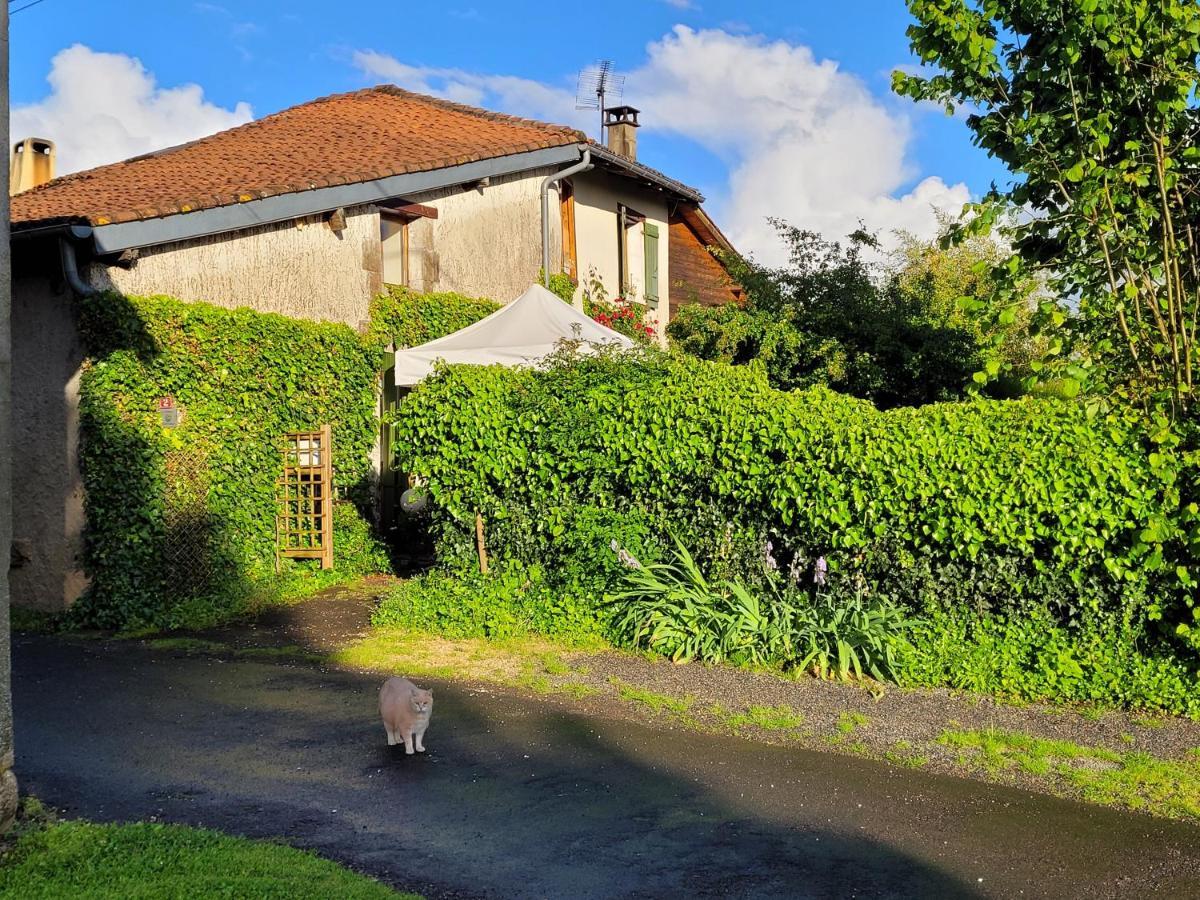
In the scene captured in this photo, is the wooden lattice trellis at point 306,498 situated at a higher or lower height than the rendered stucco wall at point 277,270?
lower

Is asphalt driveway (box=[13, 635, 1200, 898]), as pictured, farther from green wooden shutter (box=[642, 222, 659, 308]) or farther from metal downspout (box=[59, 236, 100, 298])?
green wooden shutter (box=[642, 222, 659, 308])

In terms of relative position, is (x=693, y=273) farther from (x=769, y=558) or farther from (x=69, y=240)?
(x=769, y=558)

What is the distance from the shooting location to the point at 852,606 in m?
8.37

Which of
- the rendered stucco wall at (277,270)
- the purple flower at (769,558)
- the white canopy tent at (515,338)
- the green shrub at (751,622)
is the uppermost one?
the rendered stucco wall at (277,270)

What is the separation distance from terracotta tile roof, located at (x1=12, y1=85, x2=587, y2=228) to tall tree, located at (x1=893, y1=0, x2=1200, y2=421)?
296 inches

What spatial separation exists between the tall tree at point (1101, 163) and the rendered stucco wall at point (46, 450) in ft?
27.7

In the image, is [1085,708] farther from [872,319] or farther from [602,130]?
[602,130]

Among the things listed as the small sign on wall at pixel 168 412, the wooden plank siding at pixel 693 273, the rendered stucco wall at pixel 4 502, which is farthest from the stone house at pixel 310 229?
the rendered stucco wall at pixel 4 502

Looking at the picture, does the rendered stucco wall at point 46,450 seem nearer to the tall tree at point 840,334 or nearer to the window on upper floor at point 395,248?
the window on upper floor at point 395,248

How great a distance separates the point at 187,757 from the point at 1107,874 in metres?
5.06

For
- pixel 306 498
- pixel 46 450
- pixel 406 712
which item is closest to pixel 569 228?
pixel 306 498

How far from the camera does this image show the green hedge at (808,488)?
735cm

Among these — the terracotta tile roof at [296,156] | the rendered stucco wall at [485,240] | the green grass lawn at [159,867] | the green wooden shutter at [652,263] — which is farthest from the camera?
the green wooden shutter at [652,263]

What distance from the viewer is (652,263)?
20203mm
